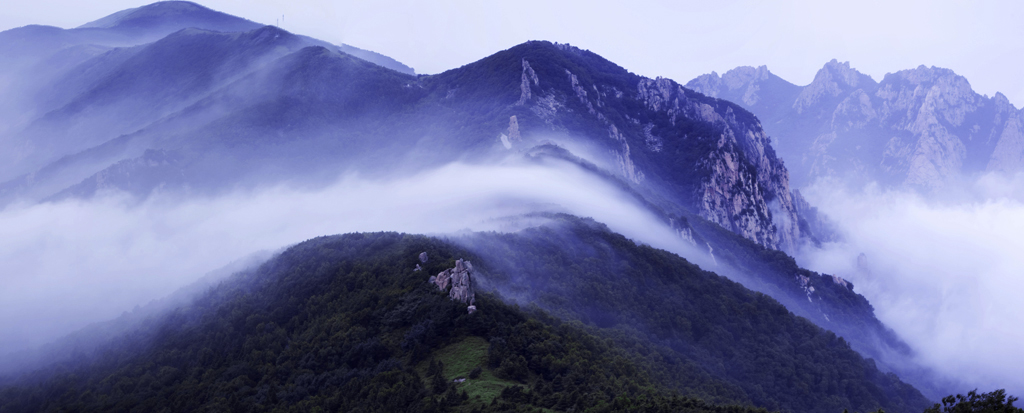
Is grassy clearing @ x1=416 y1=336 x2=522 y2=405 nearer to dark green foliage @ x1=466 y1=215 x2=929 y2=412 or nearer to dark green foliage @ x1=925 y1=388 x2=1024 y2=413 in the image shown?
dark green foliage @ x1=466 y1=215 x2=929 y2=412

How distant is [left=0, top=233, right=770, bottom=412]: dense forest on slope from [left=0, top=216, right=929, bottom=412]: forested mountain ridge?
0.88ft

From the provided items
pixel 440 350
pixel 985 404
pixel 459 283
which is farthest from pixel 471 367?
pixel 985 404

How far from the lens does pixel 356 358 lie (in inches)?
3356

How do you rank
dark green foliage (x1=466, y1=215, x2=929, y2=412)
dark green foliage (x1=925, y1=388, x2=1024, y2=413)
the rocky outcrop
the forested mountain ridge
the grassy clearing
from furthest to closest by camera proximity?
dark green foliage (x1=466, y1=215, x2=929, y2=412)
the rocky outcrop
the forested mountain ridge
the grassy clearing
dark green foliage (x1=925, y1=388, x2=1024, y2=413)

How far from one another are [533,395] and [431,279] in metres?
29.9

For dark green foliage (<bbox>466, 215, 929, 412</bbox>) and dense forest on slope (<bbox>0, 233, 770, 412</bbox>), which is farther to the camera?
dark green foliage (<bbox>466, 215, 929, 412</bbox>)

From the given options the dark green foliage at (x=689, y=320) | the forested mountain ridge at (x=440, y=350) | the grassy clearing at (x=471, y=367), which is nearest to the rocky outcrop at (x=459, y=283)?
the forested mountain ridge at (x=440, y=350)

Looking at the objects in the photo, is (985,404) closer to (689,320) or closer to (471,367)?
(471,367)

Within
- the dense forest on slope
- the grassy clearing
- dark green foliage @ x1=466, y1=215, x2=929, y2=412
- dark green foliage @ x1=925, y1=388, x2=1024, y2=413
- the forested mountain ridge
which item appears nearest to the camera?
dark green foliage @ x1=925, y1=388, x2=1024, y2=413

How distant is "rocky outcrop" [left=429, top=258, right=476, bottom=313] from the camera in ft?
295

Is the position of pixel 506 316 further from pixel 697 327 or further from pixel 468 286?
pixel 697 327

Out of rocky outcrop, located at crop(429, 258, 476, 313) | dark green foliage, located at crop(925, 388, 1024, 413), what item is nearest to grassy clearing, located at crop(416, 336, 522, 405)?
rocky outcrop, located at crop(429, 258, 476, 313)

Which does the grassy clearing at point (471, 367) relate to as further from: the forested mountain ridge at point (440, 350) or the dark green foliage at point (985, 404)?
the dark green foliage at point (985, 404)

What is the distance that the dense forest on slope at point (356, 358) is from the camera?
74.8m
